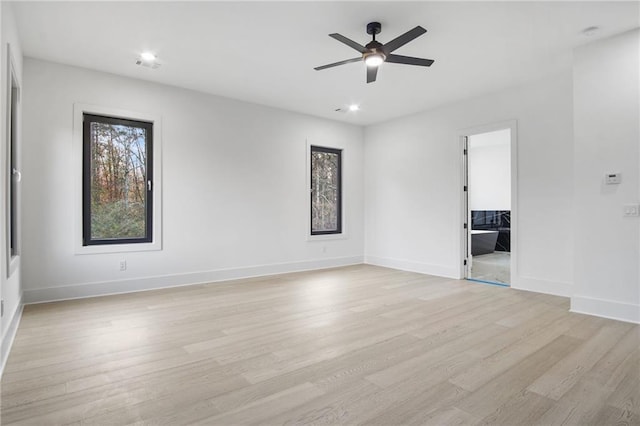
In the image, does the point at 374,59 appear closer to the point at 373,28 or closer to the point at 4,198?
the point at 373,28

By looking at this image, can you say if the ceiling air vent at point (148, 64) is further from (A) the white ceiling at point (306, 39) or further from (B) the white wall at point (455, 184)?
(B) the white wall at point (455, 184)

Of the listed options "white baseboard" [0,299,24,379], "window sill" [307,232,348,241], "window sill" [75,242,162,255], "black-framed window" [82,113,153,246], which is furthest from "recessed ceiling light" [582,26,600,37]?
"white baseboard" [0,299,24,379]

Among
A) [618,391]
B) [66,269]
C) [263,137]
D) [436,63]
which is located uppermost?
[436,63]

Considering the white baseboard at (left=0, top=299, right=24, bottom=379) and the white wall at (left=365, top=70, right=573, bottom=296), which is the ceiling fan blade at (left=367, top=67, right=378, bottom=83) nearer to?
the white wall at (left=365, top=70, right=573, bottom=296)

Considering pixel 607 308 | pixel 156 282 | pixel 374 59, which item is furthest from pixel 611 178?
pixel 156 282

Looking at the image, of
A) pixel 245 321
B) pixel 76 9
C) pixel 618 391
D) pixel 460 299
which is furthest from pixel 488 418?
pixel 76 9

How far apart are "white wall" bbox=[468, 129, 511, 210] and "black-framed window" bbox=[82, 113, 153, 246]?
7414 mm

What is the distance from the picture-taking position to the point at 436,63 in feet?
13.3

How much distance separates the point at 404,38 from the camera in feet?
9.65

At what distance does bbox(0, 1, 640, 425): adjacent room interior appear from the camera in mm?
2186

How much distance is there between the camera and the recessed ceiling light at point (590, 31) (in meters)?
3.28

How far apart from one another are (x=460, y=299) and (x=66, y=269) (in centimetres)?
459

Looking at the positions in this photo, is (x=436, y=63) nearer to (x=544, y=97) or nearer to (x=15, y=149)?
(x=544, y=97)

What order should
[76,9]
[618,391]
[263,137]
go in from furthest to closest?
1. [263,137]
2. [76,9]
3. [618,391]
